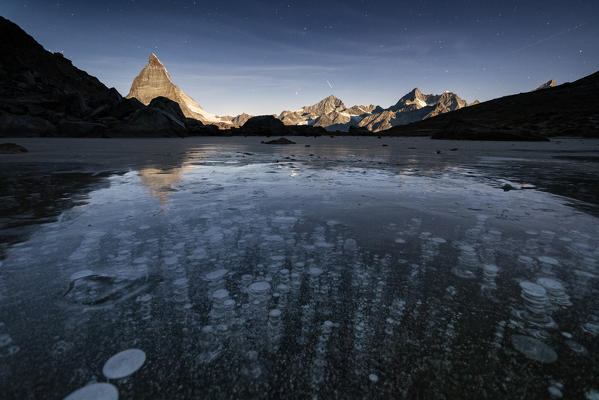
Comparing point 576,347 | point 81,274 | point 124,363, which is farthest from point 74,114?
point 576,347

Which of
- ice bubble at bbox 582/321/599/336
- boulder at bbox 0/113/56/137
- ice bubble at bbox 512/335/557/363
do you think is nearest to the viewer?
ice bubble at bbox 512/335/557/363

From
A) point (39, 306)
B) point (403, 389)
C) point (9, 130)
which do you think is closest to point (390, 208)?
point (403, 389)

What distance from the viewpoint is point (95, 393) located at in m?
0.86

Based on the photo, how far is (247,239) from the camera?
2.12m

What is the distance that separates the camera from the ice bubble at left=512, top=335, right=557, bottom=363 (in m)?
1.00

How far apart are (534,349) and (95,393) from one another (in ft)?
5.04

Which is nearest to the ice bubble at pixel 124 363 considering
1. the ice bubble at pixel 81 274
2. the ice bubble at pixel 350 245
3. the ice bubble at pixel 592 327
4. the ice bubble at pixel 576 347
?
the ice bubble at pixel 81 274

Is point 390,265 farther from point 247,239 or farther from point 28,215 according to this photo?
point 28,215

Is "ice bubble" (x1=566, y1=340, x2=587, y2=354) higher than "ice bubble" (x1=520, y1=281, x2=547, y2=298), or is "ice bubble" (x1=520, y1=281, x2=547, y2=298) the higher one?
"ice bubble" (x1=566, y1=340, x2=587, y2=354)

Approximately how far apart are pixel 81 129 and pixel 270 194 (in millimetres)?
27001

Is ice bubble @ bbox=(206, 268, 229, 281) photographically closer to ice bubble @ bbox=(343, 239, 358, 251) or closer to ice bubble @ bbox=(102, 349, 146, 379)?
ice bubble @ bbox=(102, 349, 146, 379)

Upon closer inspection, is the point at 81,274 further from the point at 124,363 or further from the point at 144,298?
the point at 124,363

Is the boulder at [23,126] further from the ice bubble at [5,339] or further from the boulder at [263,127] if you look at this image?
the ice bubble at [5,339]

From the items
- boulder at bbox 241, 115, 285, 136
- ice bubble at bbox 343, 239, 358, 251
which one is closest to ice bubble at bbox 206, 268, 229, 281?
ice bubble at bbox 343, 239, 358, 251
